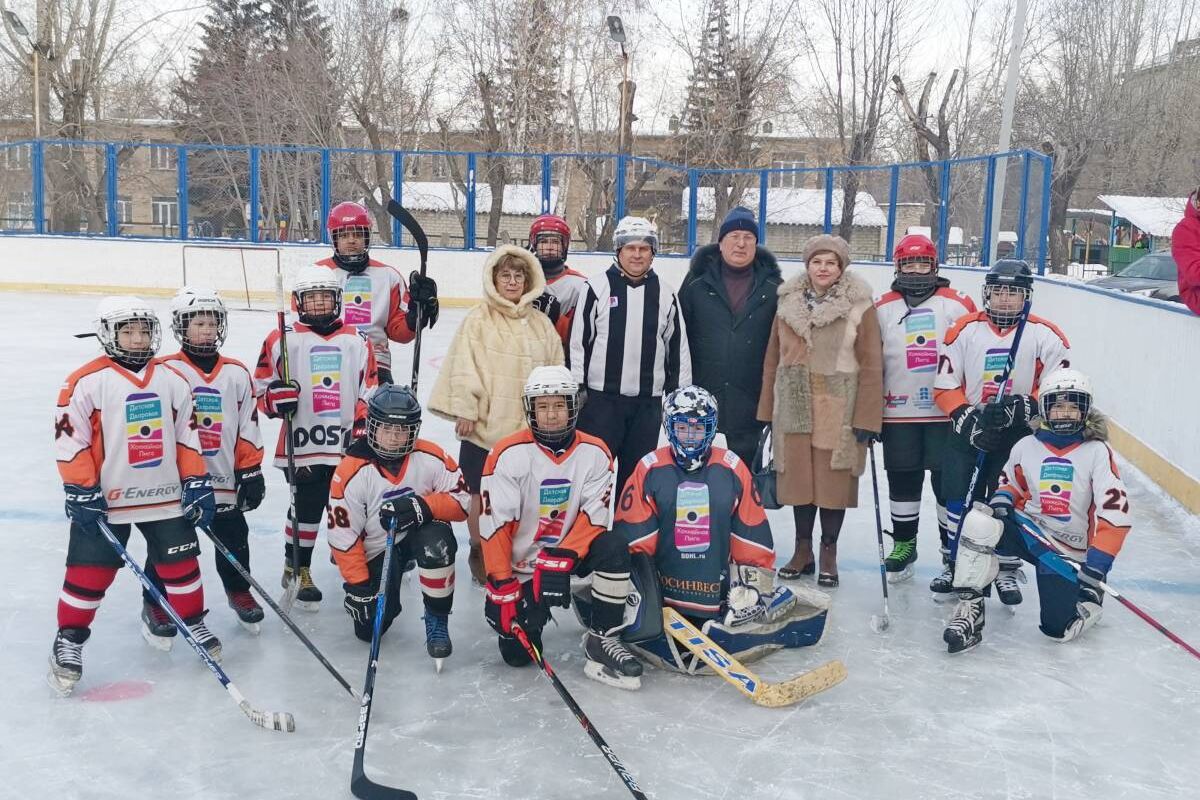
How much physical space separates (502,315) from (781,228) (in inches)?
390

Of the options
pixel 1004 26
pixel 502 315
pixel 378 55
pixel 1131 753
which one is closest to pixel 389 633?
pixel 502 315

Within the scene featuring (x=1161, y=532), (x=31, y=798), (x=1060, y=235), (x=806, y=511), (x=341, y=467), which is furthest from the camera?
(x=1060, y=235)

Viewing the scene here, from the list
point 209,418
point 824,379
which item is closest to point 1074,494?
point 824,379

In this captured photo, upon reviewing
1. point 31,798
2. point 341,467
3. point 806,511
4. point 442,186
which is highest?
point 442,186

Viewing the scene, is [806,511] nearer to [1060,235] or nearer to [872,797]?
[872,797]

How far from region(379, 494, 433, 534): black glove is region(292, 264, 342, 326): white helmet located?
2.44 feet

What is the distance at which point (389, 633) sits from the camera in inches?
124

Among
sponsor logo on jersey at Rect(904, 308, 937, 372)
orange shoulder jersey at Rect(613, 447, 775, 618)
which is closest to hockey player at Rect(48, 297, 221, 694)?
orange shoulder jersey at Rect(613, 447, 775, 618)

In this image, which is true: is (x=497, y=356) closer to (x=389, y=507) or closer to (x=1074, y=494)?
(x=389, y=507)

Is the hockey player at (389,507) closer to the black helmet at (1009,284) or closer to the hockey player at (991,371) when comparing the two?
the hockey player at (991,371)

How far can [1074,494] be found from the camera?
3.20 m

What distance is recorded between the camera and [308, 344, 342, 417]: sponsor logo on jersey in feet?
11.1

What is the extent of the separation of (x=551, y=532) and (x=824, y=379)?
1103 mm

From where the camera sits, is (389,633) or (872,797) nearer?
(872,797)
